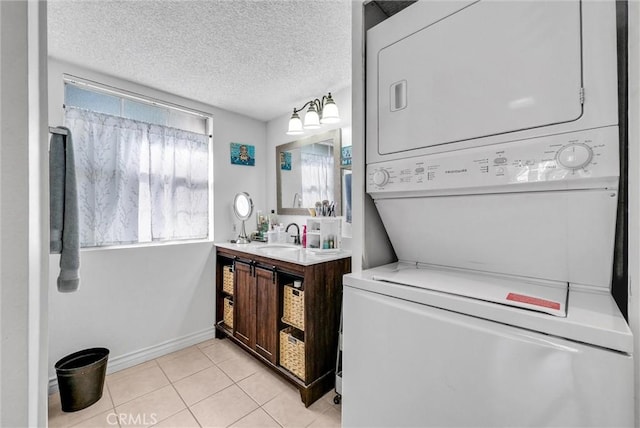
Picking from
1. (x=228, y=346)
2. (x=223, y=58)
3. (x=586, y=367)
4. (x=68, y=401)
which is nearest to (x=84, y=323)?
(x=68, y=401)

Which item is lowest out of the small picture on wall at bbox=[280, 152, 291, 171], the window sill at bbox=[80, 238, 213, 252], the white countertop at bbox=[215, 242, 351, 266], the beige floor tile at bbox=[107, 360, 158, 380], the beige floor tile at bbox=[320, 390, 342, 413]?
the beige floor tile at bbox=[320, 390, 342, 413]

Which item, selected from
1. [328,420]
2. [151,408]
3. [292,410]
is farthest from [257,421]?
[151,408]

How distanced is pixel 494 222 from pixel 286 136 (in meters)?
2.61

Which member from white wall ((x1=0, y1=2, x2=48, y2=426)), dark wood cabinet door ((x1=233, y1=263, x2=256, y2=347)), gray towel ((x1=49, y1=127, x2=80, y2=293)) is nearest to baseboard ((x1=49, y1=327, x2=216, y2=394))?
dark wood cabinet door ((x1=233, y1=263, x2=256, y2=347))

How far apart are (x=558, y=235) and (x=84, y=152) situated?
3025 mm

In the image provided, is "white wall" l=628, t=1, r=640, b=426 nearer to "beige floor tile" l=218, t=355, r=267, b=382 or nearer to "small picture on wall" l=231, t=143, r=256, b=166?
"beige floor tile" l=218, t=355, r=267, b=382

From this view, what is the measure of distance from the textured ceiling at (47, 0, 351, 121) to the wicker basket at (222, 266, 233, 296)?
177 centimetres

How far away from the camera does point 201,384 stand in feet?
6.96

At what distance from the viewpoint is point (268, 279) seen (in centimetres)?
222

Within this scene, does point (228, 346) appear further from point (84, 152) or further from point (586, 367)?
point (586, 367)

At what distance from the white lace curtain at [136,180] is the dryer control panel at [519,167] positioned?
7.75ft

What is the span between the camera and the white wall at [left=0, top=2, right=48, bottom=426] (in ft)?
1.71

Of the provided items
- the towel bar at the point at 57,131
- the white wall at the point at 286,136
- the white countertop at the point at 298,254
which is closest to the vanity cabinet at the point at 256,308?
the white countertop at the point at 298,254

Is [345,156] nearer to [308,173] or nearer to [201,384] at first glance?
[308,173]
